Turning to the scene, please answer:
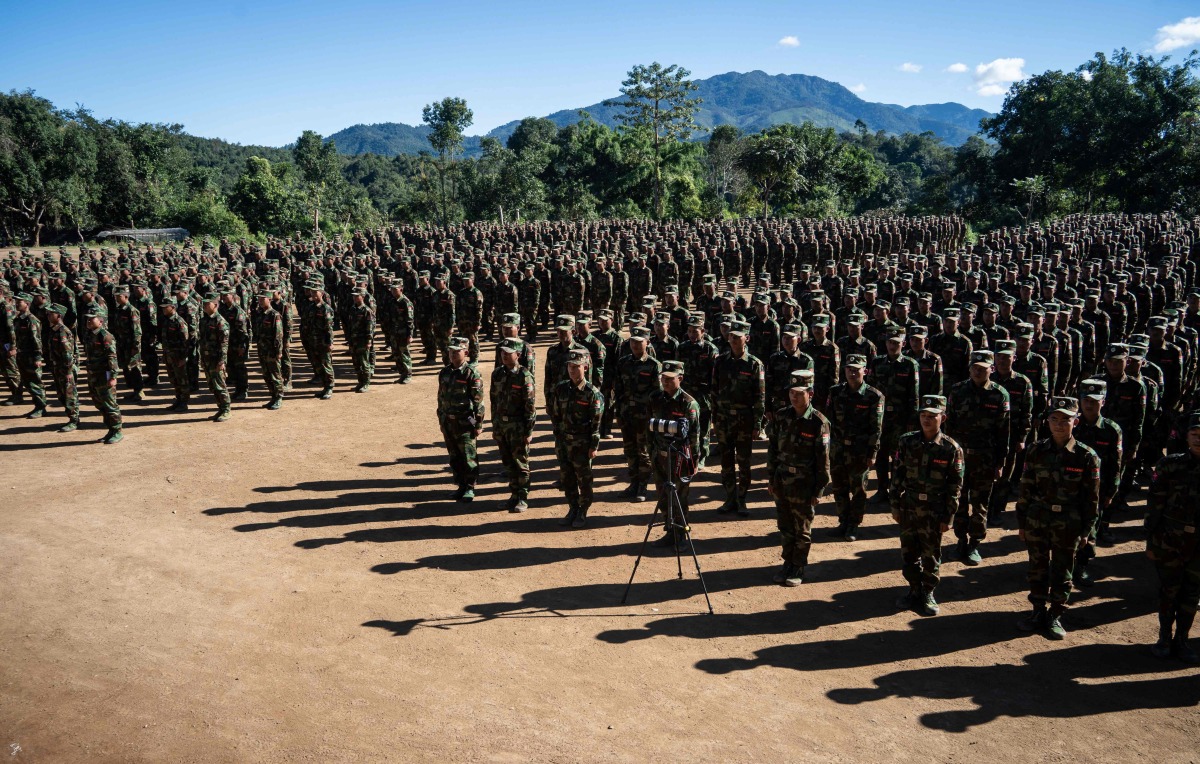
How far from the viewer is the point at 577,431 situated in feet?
25.2

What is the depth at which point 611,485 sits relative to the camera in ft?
30.2

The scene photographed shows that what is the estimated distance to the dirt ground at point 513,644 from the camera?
473cm

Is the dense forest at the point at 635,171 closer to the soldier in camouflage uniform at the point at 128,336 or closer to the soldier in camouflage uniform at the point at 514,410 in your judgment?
the soldier in camouflage uniform at the point at 128,336

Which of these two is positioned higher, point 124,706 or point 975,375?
point 975,375

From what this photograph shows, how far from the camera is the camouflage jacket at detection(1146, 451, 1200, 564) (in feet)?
17.4

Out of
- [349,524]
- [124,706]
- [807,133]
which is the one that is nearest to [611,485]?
[349,524]

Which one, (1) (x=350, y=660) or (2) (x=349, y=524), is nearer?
(1) (x=350, y=660)

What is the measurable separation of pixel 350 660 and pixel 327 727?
0.74 metres

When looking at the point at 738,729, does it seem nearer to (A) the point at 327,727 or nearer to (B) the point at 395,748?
(B) the point at 395,748

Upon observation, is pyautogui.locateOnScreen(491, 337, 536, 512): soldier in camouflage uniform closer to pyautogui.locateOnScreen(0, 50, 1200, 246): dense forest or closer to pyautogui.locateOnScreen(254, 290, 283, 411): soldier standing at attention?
pyautogui.locateOnScreen(254, 290, 283, 411): soldier standing at attention

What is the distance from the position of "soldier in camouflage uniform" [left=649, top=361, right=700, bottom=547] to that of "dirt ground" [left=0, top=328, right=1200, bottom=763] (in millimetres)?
469

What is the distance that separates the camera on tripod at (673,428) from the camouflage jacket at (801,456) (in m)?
0.94

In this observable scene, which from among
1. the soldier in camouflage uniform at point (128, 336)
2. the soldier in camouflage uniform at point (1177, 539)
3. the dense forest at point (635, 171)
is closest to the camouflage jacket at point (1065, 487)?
the soldier in camouflage uniform at point (1177, 539)

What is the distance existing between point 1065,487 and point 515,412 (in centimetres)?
513
